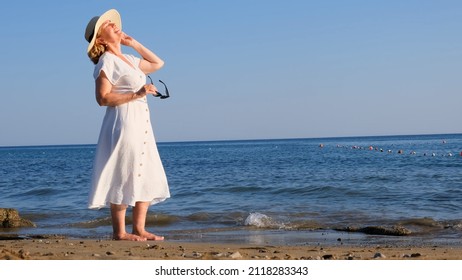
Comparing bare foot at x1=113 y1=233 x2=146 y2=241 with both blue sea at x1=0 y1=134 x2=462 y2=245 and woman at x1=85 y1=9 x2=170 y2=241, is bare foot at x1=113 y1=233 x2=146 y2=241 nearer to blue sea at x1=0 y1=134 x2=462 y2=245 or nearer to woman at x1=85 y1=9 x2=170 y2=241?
woman at x1=85 y1=9 x2=170 y2=241

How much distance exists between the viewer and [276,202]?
15.1 metres

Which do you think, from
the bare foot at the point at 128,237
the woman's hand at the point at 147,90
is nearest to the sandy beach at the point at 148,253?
the bare foot at the point at 128,237

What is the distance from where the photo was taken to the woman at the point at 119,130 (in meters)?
5.98

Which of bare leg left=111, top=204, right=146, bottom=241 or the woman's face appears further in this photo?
bare leg left=111, top=204, right=146, bottom=241

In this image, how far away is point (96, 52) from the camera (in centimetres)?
614

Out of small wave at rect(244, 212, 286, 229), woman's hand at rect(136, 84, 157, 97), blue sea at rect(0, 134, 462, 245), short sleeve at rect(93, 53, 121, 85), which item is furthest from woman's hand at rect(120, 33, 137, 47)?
small wave at rect(244, 212, 286, 229)

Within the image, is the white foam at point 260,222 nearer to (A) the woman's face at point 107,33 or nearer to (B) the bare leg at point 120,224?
(B) the bare leg at point 120,224

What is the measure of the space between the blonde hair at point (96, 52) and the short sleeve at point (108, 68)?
0.14 meters

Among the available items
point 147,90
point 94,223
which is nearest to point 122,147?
point 147,90

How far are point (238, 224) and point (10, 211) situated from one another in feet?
13.6

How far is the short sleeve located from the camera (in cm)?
593

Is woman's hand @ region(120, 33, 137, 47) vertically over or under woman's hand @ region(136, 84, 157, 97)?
over

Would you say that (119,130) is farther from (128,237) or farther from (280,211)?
(280,211)
